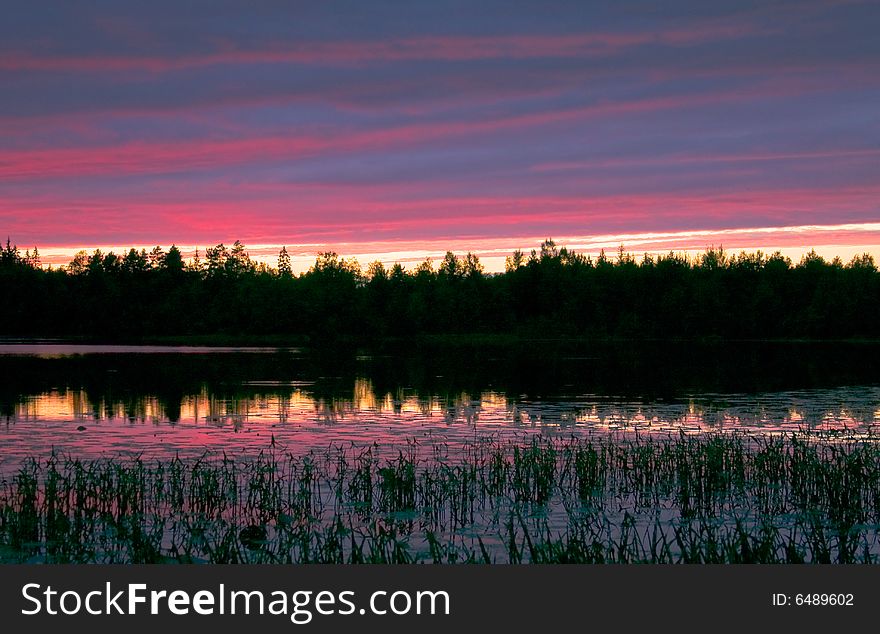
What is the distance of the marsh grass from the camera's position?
15.2 metres

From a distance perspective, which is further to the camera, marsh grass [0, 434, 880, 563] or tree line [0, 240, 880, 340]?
tree line [0, 240, 880, 340]

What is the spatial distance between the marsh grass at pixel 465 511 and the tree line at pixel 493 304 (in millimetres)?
145771

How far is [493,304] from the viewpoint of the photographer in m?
185

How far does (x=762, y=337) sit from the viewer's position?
560ft

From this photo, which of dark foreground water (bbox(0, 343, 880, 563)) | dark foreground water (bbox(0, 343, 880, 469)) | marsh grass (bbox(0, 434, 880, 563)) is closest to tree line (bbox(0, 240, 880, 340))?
dark foreground water (bbox(0, 343, 880, 469))

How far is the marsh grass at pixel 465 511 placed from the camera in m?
15.2

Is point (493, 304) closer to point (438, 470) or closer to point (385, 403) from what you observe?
point (385, 403)

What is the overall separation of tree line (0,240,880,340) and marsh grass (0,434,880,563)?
478ft

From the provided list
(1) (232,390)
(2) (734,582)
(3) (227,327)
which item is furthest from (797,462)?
(3) (227,327)

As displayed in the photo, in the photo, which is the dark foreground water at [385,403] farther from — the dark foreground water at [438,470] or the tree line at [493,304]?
the tree line at [493,304]

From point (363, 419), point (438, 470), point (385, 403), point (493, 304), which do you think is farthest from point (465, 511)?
point (493, 304)

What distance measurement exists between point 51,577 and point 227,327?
181 m

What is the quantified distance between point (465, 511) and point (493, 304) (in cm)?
16553

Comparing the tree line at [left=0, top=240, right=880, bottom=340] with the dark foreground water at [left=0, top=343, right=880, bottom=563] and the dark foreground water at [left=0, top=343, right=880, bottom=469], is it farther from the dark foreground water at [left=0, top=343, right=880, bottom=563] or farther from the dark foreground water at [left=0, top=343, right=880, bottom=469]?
the dark foreground water at [left=0, top=343, right=880, bottom=563]
